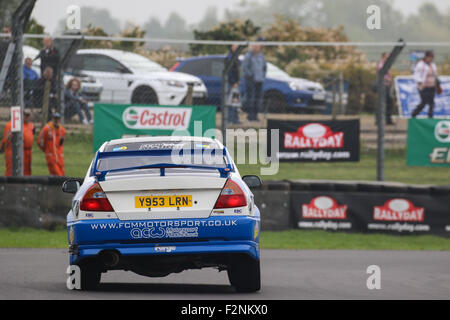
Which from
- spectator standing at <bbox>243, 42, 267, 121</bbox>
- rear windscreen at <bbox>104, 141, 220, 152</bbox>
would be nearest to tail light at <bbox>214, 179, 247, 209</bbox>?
rear windscreen at <bbox>104, 141, 220, 152</bbox>

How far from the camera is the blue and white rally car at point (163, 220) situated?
8.56 meters

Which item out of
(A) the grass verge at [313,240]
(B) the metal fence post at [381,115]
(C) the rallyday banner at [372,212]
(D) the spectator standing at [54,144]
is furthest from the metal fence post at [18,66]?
(B) the metal fence post at [381,115]

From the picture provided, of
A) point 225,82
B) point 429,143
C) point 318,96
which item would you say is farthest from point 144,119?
point 429,143

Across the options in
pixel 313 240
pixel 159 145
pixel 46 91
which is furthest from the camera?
pixel 46 91

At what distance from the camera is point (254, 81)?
61.5 ft

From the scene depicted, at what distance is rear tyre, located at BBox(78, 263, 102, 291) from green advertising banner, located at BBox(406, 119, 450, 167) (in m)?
10.1

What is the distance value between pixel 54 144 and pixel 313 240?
17.5 ft

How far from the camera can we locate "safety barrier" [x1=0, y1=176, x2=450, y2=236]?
15781 millimetres

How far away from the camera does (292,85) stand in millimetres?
20734

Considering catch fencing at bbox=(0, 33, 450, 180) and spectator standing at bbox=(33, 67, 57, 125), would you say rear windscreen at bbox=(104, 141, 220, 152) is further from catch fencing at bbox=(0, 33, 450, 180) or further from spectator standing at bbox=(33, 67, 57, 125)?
spectator standing at bbox=(33, 67, 57, 125)

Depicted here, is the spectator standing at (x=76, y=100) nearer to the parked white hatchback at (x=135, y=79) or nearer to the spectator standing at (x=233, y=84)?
the parked white hatchback at (x=135, y=79)

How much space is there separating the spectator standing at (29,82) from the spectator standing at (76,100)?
605 millimetres

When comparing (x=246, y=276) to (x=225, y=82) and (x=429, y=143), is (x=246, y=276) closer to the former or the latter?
(x=225, y=82)
